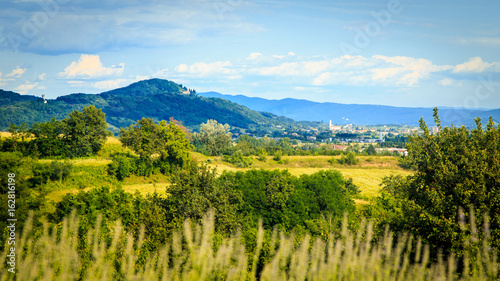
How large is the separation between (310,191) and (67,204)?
22.9 meters

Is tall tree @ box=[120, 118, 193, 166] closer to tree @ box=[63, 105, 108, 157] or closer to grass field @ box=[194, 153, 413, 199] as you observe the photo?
tree @ box=[63, 105, 108, 157]

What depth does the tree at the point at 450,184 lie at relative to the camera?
12.5m

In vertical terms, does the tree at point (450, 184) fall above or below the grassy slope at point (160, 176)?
above

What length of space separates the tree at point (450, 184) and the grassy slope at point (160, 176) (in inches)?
829

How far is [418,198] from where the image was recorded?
637 inches

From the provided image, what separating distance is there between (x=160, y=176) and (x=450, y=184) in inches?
1872

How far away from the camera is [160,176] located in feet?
186

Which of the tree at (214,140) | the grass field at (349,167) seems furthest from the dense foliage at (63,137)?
the tree at (214,140)

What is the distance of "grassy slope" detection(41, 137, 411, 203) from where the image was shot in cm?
4412

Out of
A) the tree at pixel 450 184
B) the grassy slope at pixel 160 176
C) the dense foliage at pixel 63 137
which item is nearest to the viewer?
the tree at pixel 450 184

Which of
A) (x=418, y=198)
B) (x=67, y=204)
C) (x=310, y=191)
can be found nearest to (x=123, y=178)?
(x=67, y=204)

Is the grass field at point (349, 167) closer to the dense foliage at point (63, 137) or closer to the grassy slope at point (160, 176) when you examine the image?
the grassy slope at point (160, 176)

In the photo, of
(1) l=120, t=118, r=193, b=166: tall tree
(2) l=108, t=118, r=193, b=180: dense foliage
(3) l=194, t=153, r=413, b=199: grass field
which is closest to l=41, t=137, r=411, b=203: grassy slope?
(3) l=194, t=153, r=413, b=199: grass field

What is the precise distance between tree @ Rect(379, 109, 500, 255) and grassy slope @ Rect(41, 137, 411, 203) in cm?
2106
